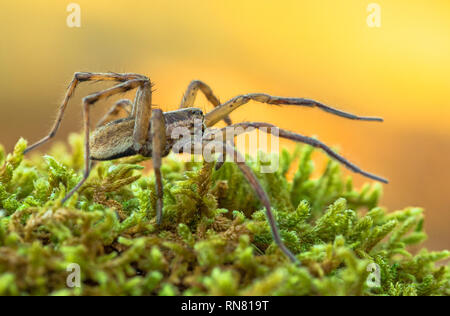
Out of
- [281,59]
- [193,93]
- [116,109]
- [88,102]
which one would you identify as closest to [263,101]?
[193,93]

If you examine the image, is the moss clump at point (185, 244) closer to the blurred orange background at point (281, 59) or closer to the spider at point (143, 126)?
the spider at point (143, 126)

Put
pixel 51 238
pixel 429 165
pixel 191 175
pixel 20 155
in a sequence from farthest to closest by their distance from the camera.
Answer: pixel 429 165
pixel 20 155
pixel 191 175
pixel 51 238

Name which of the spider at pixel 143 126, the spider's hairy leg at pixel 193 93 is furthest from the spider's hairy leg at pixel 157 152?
the spider's hairy leg at pixel 193 93

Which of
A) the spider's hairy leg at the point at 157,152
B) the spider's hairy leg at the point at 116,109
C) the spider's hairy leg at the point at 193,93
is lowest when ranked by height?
the spider's hairy leg at the point at 157,152

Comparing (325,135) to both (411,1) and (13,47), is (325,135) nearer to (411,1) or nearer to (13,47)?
(411,1)

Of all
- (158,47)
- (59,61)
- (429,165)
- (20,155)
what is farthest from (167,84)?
(20,155)
